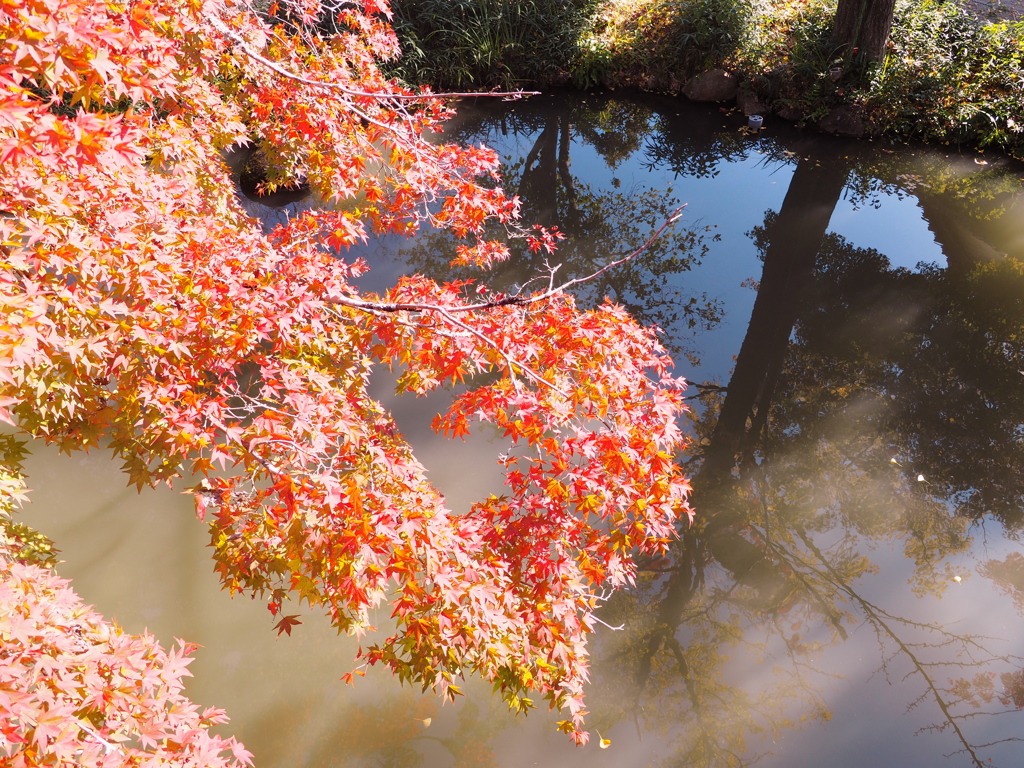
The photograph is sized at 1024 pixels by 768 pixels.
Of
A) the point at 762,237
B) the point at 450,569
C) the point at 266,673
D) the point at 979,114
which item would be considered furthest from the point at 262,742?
the point at 979,114

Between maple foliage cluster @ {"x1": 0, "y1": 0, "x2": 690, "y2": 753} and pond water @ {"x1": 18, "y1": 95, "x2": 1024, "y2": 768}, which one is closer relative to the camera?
maple foliage cluster @ {"x1": 0, "y1": 0, "x2": 690, "y2": 753}

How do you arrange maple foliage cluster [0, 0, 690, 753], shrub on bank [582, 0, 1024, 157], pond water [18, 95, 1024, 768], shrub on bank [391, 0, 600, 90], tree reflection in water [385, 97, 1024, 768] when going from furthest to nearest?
1. shrub on bank [391, 0, 600, 90]
2. shrub on bank [582, 0, 1024, 157]
3. tree reflection in water [385, 97, 1024, 768]
4. pond water [18, 95, 1024, 768]
5. maple foliage cluster [0, 0, 690, 753]

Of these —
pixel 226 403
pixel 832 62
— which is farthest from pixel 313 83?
pixel 832 62

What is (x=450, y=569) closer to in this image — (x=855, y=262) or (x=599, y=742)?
(x=599, y=742)

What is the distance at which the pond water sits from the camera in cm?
275

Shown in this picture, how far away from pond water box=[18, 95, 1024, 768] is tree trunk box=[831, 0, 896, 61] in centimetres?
244

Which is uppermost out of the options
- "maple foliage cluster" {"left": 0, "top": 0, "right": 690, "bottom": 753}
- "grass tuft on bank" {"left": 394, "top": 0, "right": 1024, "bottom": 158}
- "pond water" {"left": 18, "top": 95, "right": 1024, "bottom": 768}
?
"grass tuft on bank" {"left": 394, "top": 0, "right": 1024, "bottom": 158}

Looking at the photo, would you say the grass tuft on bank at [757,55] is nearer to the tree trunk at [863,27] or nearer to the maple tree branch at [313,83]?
the tree trunk at [863,27]

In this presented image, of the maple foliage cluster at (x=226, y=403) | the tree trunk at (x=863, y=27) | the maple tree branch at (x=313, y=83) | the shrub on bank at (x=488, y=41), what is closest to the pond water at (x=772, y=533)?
the maple foliage cluster at (x=226, y=403)

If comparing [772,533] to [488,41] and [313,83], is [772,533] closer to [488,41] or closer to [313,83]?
[313,83]

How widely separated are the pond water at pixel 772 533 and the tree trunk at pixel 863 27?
244cm

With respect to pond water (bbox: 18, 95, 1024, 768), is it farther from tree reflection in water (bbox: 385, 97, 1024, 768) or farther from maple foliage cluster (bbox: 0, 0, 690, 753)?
maple foliage cluster (bbox: 0, 0, 690, 753)

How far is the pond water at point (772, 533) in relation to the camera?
9.04 feet

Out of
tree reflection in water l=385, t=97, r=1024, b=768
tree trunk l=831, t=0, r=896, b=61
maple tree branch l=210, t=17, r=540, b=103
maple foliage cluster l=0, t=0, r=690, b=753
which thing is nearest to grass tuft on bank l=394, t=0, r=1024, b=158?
tree trunk l=831, t=0, r=896, b=61
